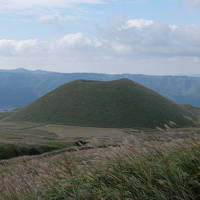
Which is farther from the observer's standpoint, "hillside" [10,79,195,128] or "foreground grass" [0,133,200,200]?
"hillside" [10,79,195,128]

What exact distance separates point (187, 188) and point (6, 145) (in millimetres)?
47135

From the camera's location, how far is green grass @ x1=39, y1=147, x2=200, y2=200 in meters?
5.37

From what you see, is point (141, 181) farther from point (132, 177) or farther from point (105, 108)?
point (105, 108)

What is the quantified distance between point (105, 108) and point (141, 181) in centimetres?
11731

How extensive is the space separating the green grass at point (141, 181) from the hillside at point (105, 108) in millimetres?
102913

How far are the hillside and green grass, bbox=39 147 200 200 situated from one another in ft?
338

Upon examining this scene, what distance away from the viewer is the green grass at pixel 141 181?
5.37 metres

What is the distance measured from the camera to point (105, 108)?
123m

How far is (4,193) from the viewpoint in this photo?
8.48m

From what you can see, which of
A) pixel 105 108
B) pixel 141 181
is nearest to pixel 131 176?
pixel 141 181

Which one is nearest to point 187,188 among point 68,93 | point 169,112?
point 169,112

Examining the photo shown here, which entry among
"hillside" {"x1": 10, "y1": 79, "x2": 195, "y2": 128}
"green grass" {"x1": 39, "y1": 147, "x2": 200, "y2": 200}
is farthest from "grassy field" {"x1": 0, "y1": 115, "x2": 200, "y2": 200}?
"hillside" {"x1": 10, "y1": 79, "x2": 195, "y2": 128}

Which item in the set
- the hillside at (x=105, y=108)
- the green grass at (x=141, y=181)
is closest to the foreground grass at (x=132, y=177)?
the green grass at (x=141, y=181)

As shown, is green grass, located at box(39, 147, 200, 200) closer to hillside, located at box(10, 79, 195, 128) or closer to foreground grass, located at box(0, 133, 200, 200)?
foreground grass, located at box(0, 133, 200, 200)
